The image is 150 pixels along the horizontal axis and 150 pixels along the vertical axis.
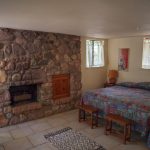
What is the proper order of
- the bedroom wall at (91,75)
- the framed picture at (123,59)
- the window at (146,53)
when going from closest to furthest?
the window at (146,53)
the bedroom wall at (91,75)
the framed picture at (123,59)

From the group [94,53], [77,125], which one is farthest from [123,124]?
[94,53]

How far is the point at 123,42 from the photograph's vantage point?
5.33 meters

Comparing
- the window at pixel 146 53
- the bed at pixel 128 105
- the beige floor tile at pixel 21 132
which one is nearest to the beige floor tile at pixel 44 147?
the beige floor tile at pixel 21 132

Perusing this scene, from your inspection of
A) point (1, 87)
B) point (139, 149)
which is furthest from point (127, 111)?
point (1, 87)

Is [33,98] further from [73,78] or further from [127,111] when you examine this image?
[127,111]

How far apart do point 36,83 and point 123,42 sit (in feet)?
10.0

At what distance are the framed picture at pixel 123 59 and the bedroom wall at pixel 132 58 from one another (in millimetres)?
105

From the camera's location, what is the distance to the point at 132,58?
16.9 feet

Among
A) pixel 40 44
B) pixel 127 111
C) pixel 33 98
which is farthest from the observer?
pixel 33 98

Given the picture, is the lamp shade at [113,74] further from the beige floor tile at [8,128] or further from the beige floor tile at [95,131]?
the beige floor tile at [8,128]

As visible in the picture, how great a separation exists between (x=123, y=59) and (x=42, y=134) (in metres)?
3.46

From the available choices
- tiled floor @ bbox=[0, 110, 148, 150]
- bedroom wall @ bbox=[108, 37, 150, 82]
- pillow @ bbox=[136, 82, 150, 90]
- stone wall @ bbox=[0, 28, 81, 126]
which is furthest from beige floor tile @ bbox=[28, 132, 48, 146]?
bedroom wall @ bbox=[108, 37, 150, 82]

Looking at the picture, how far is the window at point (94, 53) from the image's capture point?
5328mm

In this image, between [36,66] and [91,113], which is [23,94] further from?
[91,113]
